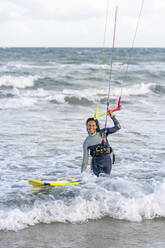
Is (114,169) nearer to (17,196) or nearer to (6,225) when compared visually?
(17,196)

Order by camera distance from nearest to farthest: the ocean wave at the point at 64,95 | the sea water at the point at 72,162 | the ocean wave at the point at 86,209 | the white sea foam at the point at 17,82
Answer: the ocean wave at the point at 86,209 < the sea water at the point at 72,162 < the ocean wave at the point at 64,95 < the white sea foam at the point at 17,82

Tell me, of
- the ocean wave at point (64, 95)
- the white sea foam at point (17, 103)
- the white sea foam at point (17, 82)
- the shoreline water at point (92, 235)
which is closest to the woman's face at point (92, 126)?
the shoreline water at point (92, 235)

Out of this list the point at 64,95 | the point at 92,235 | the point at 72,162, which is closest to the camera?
the point at 92,235

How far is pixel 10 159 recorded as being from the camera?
7949 mm

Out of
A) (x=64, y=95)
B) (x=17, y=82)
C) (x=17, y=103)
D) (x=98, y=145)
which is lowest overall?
(x=17, y=103)

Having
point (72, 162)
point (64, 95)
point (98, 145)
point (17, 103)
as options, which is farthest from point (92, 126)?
point (64, 95)

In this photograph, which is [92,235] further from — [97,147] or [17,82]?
[17,82]

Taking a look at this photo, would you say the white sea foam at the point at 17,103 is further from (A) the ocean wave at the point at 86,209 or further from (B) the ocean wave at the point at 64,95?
(A) the ocean wave at the point at 86,209

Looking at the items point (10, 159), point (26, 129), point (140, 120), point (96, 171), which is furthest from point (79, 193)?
point (140, 120)

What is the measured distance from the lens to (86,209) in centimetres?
526

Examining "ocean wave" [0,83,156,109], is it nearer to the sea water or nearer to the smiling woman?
the sea water

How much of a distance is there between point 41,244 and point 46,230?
38cm

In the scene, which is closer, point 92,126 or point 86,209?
point 86,209

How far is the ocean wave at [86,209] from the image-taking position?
4984 millimetres
